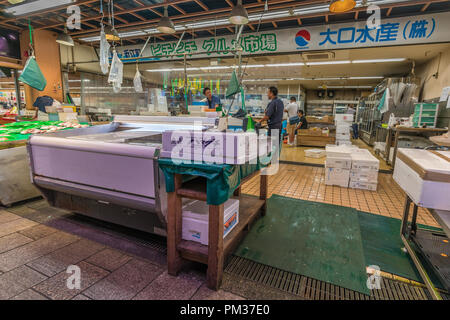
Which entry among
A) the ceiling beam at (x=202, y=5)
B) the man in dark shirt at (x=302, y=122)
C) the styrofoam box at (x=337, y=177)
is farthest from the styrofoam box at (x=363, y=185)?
the man in dark shirt at (x=302, y=122)

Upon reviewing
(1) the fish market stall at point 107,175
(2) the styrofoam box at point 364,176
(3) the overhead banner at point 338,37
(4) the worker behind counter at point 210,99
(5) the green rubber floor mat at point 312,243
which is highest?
(3) the overhead banner at point 338,37

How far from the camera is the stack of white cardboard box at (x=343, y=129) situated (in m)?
8.28

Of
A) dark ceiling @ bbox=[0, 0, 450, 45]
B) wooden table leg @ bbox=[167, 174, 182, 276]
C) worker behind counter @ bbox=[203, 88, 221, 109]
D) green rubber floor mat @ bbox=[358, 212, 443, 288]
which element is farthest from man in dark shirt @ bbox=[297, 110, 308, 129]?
wooden table leg @ bbox=[167, 174, 182, 276]

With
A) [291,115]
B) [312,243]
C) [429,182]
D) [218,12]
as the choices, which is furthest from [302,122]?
[429,182]

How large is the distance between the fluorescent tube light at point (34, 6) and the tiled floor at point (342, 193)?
5915 mm

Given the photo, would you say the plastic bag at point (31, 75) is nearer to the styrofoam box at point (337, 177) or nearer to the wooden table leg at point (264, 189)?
the wooden table leg at point (264, 189)

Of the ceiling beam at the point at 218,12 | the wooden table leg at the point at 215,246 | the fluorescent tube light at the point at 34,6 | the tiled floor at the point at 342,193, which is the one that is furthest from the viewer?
the fluorescent tube light at the point at 34,6

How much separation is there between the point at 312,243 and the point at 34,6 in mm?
7805

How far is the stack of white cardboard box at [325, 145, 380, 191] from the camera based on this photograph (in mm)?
3894

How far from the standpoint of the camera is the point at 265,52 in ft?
21.6

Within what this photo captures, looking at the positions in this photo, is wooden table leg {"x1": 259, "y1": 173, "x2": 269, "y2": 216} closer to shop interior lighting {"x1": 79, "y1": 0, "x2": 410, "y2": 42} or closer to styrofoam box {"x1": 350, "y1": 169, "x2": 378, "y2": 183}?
styrofoam box {"x1": 350, "y1": 169, "x2": 378, "y2": 183}

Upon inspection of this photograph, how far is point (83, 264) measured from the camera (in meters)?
1.88

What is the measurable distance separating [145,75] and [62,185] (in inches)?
388

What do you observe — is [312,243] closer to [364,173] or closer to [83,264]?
[83,264]
